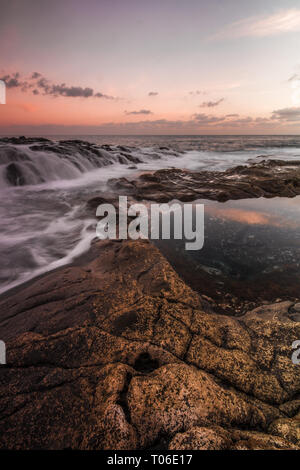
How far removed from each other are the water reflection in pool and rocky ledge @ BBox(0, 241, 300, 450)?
0.68 metres

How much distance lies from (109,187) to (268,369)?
11.9 metres

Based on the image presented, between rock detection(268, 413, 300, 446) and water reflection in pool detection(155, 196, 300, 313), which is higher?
water reflection in pool detection(155, 196, 300, 313)

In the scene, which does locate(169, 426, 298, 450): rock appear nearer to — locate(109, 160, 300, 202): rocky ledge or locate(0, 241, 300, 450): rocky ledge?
locate(0, 241, 300, 450): rocky ledge

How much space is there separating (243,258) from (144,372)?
12.4ft

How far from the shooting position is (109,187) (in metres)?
12.8

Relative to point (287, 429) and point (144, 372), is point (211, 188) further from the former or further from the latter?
point (287, 429)

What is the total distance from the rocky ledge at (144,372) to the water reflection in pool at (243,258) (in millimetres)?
677

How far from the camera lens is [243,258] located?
501 centimetres

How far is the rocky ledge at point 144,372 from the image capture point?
1.61 metres

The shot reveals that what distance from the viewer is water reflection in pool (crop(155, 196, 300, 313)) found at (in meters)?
3.91

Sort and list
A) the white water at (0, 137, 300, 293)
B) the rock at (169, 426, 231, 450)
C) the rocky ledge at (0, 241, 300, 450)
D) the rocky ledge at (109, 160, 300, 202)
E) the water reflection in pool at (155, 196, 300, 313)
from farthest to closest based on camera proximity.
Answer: the rocky ledge at (109, 160, 300, 202) → the white water at (0, 137, 300, 293) → the water reflection in pool at (155, 196, 300, 313) → the rocky ledge at (0, 241, 300, 450) → the rock at (169, 426, 231, 450)

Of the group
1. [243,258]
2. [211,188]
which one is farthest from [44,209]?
[243,258]

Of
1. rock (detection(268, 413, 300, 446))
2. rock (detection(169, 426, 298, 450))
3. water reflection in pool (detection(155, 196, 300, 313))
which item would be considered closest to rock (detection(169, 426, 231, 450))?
rock (detection(169, 426, 298, 450))
